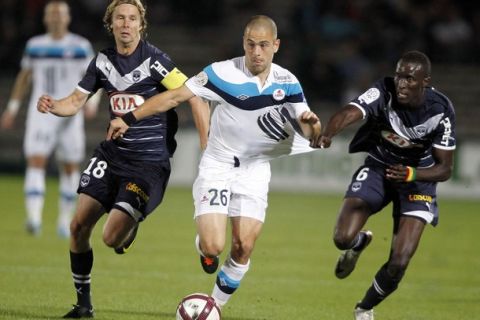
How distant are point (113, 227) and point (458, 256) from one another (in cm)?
642

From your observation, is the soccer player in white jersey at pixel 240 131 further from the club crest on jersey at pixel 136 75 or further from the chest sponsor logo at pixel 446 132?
the chest sponsor logo at pixel 446 132

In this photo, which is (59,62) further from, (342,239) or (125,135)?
(342,239)

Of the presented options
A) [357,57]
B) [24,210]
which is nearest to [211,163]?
[24,210]

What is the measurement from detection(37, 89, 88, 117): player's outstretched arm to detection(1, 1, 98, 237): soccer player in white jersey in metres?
5.28

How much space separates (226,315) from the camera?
866cm

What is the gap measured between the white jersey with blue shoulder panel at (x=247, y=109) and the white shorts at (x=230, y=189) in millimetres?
98

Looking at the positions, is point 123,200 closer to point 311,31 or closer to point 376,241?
point 376,241

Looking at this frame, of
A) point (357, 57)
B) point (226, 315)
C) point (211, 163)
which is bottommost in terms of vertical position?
point (226, 315)

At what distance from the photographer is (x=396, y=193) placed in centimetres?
869

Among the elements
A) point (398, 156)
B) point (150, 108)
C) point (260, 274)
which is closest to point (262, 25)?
point (150, 108)

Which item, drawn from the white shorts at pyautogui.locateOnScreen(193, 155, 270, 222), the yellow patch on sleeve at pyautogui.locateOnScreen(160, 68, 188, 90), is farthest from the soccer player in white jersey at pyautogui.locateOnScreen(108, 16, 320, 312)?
the yellow patch on sleeve at pyautogui.locateOnScreen(160, 68, 188, 90)

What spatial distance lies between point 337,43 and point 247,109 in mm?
15979

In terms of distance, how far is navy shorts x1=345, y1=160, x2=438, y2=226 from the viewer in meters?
8.46

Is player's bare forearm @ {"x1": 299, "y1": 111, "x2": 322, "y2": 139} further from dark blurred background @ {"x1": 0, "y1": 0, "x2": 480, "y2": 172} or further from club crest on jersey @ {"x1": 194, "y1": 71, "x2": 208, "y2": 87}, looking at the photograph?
dark blurred background @ {"x1": 0, "y1": 0, "x2": 480, "y2": 172}
